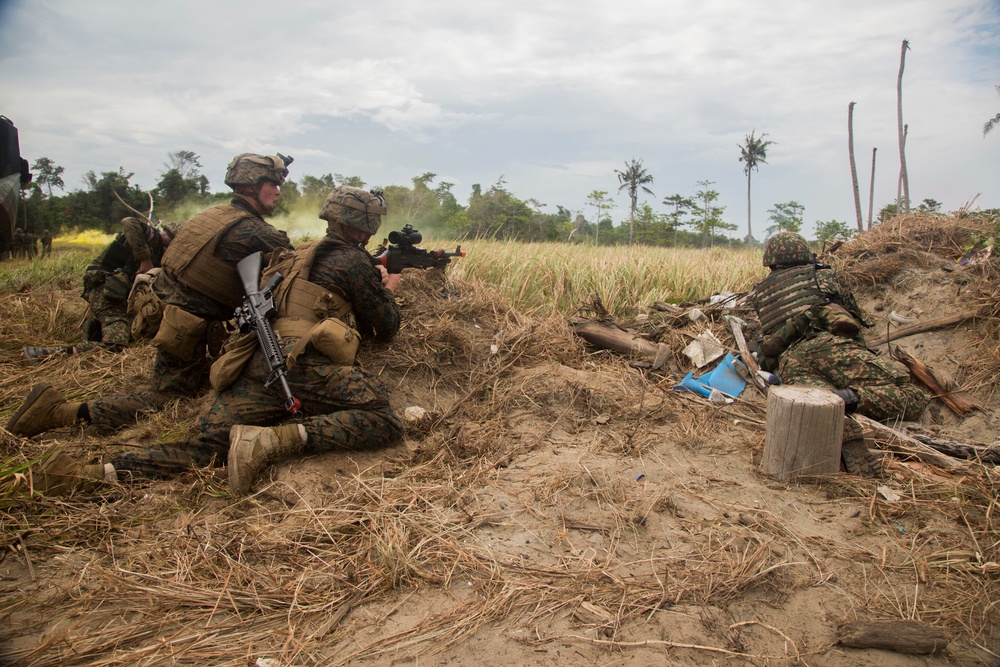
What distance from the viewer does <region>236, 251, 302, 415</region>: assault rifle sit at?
3.11m

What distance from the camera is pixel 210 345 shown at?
3.98m

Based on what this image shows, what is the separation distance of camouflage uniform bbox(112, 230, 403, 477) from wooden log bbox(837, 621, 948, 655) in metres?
2.31

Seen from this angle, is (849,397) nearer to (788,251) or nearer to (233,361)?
(788,251)

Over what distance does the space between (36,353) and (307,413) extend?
3.09 metres

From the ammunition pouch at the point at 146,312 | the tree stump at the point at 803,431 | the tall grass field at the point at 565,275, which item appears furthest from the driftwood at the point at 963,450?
the ammunition pouch at the point at 146,312

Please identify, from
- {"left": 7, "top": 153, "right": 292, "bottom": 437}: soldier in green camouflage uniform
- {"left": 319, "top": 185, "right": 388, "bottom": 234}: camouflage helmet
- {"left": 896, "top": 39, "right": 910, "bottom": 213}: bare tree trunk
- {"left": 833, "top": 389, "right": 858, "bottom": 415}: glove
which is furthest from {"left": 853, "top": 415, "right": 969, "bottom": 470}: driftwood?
{"left": 896, "top": 39, "right": 910, "bottom": 213}: bare tree trunk

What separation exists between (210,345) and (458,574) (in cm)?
264

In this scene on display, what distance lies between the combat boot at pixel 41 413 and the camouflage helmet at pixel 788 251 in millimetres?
5474

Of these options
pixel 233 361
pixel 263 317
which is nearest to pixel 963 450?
pixel 263 317

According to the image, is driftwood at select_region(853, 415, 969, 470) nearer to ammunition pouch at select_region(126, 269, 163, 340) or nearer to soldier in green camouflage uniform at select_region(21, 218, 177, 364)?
ammunition pouch at select_region(126, 269, 163, 340)

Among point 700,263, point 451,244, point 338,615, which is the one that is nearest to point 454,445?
point 338,615

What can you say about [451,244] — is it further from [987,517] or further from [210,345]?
[987,517]

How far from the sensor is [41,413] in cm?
334

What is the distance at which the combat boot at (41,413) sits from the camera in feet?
10.8
